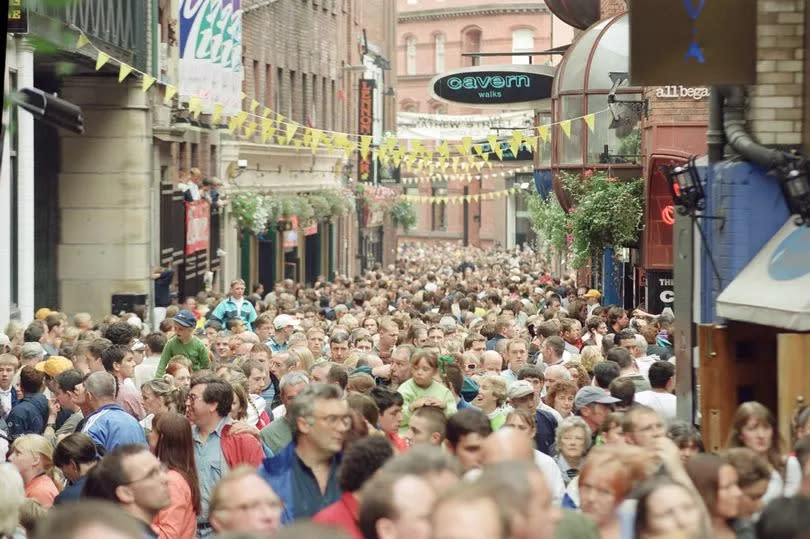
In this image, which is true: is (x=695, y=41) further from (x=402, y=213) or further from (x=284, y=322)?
(x=402, y=213)

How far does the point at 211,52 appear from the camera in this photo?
100 ft

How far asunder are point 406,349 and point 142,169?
52.8 ft

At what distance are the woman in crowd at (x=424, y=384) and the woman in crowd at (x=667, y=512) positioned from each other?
5.36m

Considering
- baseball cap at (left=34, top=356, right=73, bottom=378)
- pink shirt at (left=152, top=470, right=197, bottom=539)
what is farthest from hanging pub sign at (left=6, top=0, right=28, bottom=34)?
pink shirt at (left=152, top=470, right=197, bottom=539)

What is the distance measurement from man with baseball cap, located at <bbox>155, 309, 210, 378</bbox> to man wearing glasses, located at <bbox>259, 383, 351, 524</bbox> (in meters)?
6.90

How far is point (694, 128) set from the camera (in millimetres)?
25375

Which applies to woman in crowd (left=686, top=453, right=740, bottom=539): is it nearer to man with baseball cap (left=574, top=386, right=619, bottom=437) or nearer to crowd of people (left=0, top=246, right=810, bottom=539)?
crowd of people (left=0, top=246, right=810, bottom=539)

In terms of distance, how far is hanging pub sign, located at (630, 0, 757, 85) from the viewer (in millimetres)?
13500

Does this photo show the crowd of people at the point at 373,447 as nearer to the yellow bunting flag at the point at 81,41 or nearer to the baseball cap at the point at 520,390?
the baseball cap at the point at 520,390

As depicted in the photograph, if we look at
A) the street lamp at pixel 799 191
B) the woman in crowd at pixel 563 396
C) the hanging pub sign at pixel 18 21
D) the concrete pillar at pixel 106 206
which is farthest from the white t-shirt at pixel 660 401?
the concrete pillar at pixel 106 206

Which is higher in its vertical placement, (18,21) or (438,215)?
(18,21)

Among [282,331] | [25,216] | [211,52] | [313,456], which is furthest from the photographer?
[211,52]

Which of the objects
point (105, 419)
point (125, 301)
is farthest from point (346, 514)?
point (125, 301)

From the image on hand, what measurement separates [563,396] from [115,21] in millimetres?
15588
